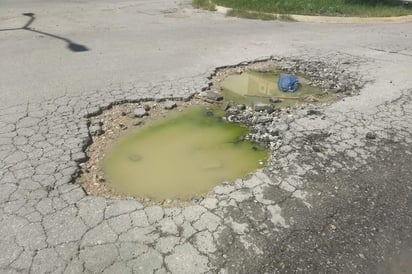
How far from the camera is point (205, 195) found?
3670mm

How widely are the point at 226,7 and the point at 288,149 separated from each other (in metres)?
8.89

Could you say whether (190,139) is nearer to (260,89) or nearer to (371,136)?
(260,89)

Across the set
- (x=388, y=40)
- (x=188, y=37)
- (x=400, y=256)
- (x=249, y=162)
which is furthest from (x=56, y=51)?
(x=388, y=40)

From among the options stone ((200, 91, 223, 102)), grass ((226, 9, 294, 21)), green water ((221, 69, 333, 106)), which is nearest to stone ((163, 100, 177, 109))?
stone ((200, 91, 223, 102))

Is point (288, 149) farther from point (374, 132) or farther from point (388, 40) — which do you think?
point (388, 40)

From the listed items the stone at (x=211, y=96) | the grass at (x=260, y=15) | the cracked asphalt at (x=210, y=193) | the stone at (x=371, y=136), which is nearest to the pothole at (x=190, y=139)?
the stone at (x=211, y=96)

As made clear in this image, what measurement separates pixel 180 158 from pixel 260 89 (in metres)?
2.45

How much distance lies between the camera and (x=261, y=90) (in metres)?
6.20

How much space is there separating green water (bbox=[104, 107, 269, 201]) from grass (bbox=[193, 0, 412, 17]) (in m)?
7.38

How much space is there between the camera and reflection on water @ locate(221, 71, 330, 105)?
5859 mm

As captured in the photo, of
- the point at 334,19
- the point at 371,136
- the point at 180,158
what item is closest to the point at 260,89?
the point at 371,136

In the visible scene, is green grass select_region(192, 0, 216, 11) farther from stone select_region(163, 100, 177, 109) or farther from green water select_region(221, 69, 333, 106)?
stone select_region(163, 100, 177, 109)

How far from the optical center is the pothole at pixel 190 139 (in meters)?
3.87

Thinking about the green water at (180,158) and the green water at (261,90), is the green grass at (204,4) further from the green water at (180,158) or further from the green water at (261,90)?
the green water at (180,158)
